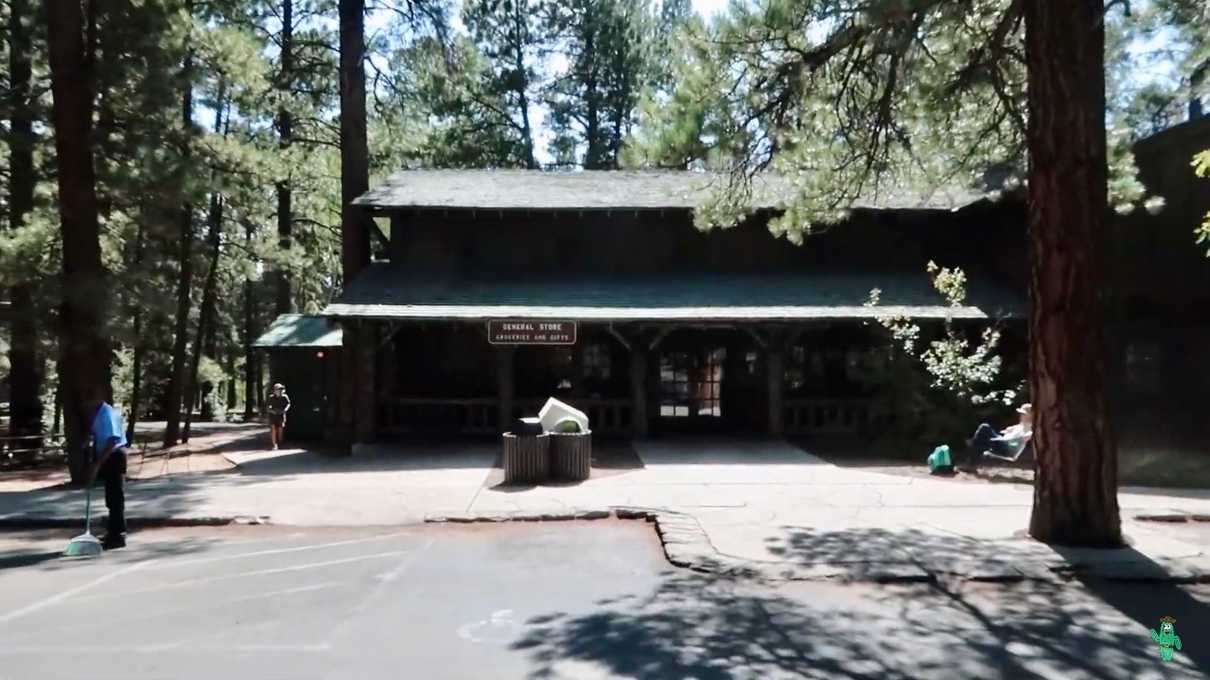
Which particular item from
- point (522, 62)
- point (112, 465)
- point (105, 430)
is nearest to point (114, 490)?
point (112, 465)

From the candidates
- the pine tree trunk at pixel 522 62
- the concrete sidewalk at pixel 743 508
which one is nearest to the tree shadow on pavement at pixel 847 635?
the concrete sidewalk at pixel 743 508

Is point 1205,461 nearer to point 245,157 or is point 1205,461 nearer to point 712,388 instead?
point 712,388

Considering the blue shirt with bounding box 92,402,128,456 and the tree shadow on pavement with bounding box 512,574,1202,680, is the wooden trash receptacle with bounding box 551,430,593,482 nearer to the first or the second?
the tree shadow on pavement with bounding box 512,574,1202,680

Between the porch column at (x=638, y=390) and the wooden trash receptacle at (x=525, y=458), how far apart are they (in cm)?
511

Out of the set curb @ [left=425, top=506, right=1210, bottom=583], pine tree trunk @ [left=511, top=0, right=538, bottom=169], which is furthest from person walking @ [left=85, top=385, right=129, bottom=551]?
pine tree trunk @ [left=511, top=0, right=538, bottom=169]

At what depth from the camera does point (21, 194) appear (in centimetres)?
1711

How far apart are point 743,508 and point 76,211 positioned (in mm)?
11324

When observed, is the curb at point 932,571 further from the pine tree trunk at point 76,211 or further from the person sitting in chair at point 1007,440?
the pine tree trunk at point 76,211

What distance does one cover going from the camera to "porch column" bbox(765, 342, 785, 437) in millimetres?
17297

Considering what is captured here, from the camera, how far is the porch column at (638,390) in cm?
1728

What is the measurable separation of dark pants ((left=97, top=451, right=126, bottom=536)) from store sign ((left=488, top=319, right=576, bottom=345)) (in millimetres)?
7880

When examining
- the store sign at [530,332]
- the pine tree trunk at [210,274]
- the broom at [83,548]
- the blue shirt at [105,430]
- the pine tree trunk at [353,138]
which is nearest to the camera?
the broom at [83,548]

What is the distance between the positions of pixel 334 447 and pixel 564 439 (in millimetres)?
7910

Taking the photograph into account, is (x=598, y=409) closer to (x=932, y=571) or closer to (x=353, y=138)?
(x=353, y=138)
